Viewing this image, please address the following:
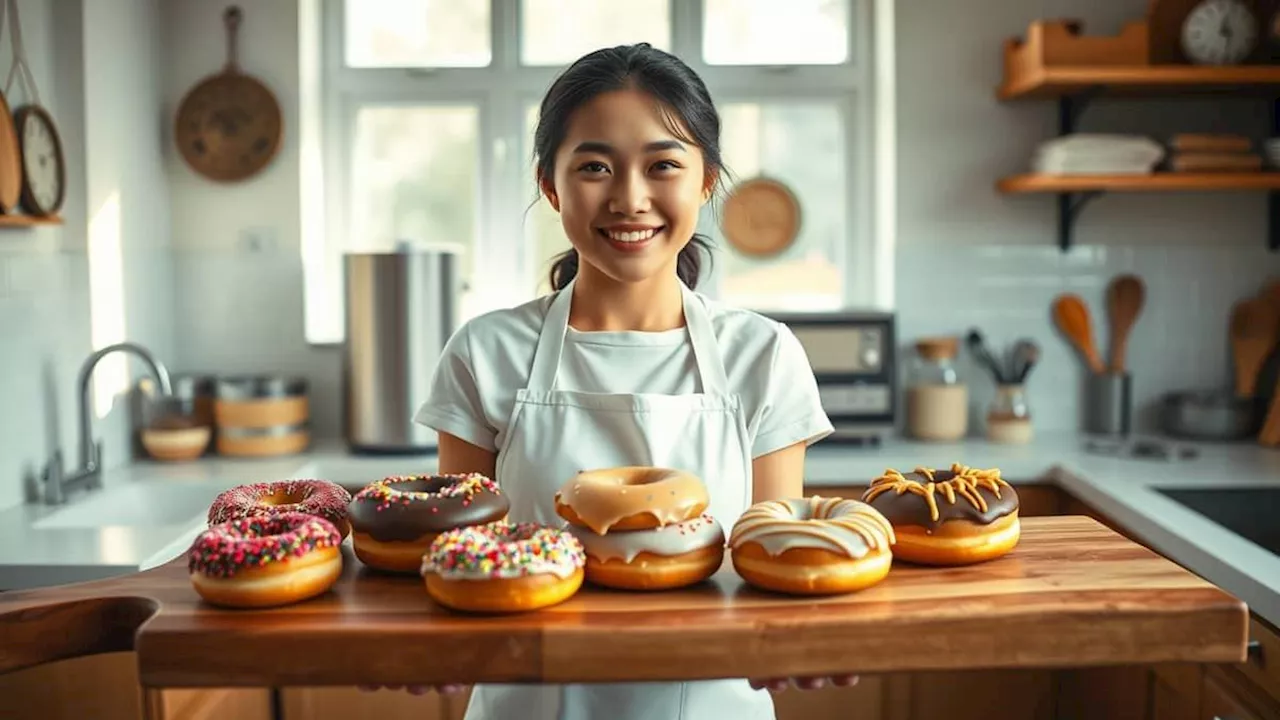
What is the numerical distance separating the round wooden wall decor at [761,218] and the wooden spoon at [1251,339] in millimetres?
1206

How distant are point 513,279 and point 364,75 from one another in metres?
0.70

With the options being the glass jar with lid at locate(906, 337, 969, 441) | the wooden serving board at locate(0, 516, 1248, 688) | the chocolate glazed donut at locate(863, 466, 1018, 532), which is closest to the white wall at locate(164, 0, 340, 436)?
the glass jar with lid at locate(906, 337, 969, 441)

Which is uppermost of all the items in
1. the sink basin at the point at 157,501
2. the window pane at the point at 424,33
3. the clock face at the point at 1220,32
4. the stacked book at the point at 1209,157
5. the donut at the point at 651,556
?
the window pane at the point at 424,33

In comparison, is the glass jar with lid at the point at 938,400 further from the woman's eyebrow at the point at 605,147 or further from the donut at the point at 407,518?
the donut at the point at 407,518

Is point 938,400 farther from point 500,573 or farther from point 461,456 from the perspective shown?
point 500,573

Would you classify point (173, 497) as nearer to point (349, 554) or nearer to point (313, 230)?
point (313, 230)

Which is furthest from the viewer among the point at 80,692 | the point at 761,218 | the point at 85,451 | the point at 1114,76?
the point at 761,218

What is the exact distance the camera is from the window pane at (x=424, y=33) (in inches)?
128

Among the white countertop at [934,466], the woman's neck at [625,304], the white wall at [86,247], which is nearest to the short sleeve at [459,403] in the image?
the woman's neck at [625,304]

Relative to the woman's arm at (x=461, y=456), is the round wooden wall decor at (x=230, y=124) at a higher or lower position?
higher

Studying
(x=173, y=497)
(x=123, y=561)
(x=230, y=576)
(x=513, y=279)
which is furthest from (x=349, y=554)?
(x=513, y=279)

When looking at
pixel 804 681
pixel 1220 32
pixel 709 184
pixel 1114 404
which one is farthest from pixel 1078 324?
pixel 804 681

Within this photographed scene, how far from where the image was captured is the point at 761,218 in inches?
128

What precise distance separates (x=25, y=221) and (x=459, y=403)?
1304 millimetres
